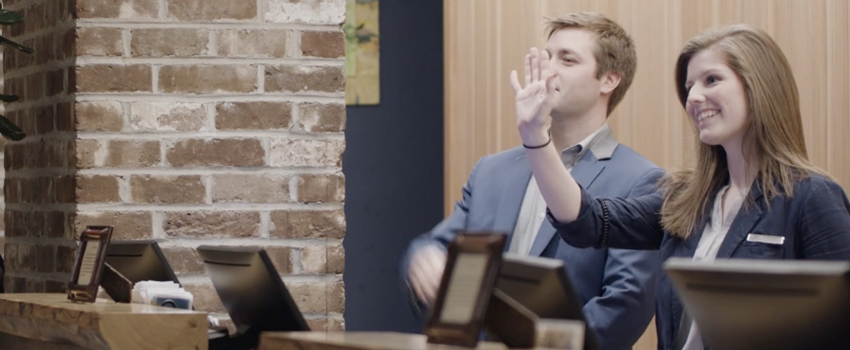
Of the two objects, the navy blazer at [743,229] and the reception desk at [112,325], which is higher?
the navy blazer at [743,229]

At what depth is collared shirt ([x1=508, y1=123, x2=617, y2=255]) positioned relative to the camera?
2584 mm

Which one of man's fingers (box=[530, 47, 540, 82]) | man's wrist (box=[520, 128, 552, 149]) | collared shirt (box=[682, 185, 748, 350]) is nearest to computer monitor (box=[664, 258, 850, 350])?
collared shirt (box=[682, 185, 748, 350])

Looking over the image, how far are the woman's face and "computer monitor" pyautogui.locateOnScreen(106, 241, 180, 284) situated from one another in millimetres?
1135

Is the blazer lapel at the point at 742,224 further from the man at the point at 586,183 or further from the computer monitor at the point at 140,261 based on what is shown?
the computer monitor at the point at 140,261

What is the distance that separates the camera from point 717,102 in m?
2.08

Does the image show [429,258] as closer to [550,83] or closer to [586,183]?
[550,83]

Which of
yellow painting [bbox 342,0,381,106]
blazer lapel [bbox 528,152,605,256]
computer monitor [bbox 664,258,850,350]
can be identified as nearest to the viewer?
computer monitor [bbox 664,258,850,350]

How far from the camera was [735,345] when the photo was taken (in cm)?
137

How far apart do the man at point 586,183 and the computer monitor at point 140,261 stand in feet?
1.73

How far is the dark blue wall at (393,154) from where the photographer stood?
189 inches

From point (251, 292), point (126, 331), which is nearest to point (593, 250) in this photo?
point (251, 292)

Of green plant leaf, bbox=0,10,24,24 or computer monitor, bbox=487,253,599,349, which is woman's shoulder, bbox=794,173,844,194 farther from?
green plant leaf, bbox=0,10,24,24

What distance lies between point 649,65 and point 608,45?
53cm

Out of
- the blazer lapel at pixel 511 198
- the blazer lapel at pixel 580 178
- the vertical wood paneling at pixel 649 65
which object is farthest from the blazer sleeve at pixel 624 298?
the vertical wood paneling at pixel 649 65
